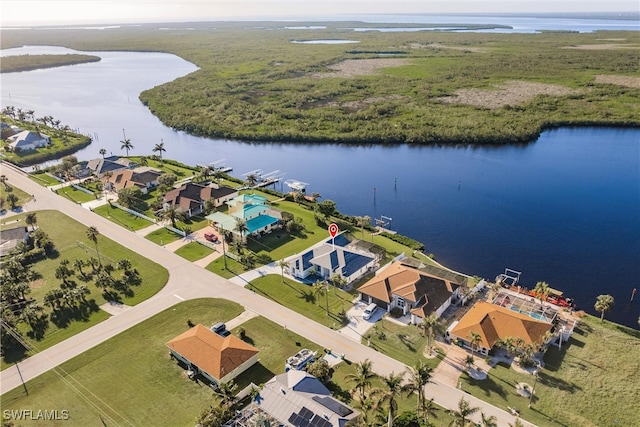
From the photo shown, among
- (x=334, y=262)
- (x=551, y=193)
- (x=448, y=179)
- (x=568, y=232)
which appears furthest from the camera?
(x=448, y=179)

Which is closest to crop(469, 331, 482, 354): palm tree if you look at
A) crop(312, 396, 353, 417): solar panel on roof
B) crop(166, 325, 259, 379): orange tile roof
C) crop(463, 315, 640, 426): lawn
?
crop(463, 315, 640, 426): lawn

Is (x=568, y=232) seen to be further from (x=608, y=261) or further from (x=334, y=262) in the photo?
(x=334, y=262)

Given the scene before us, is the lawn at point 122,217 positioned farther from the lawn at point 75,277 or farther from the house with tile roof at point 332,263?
the house with tile roof at point 332,263

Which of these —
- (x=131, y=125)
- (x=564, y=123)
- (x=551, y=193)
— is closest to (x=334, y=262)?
(x=551, y=193)

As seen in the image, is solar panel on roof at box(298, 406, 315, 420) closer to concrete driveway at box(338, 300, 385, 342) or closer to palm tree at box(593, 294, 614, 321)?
concrete driveway at box(338, 300, 385, 342)

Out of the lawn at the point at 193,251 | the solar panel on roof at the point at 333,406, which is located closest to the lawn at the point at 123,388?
the solar panel on roof at the point at 333,406
